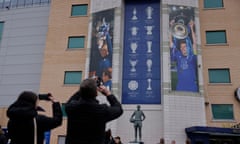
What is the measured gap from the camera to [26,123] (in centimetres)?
295

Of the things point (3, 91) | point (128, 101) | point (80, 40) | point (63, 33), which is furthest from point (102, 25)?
point (3, 91)

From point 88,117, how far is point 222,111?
17.2 metres

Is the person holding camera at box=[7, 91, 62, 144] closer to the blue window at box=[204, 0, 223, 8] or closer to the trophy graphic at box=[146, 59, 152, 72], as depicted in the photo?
the trophy graphic at box=[146, 59, 152, 72]

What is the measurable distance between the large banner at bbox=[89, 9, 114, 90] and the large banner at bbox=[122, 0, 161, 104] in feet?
4.01

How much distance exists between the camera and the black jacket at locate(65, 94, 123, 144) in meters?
2.65

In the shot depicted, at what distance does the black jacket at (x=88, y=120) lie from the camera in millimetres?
2654

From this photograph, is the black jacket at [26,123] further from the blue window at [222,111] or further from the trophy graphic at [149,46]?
the blue window at [222,111]

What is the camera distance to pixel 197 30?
19.1 metres

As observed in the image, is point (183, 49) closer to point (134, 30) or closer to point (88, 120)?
point (134, 30)

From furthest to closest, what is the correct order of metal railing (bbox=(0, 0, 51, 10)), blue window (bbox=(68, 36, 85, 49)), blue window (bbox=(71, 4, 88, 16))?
metal railing (bbox=(0, 0, 51, 10)) → blue window (bbox=(71, 4, 88, 16)) → blue window (bbox=(68, 36, 85, 49))

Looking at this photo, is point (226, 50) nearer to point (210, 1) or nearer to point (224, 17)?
point (224, 17)

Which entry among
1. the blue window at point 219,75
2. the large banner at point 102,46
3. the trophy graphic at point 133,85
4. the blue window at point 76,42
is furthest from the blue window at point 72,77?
the blue window at point 219,75

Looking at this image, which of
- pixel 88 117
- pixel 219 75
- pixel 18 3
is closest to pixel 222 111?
pixel 219 75

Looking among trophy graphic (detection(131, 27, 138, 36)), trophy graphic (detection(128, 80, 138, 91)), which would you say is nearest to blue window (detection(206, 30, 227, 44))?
trophy graphic (detection(131, 27, 138, 36))
